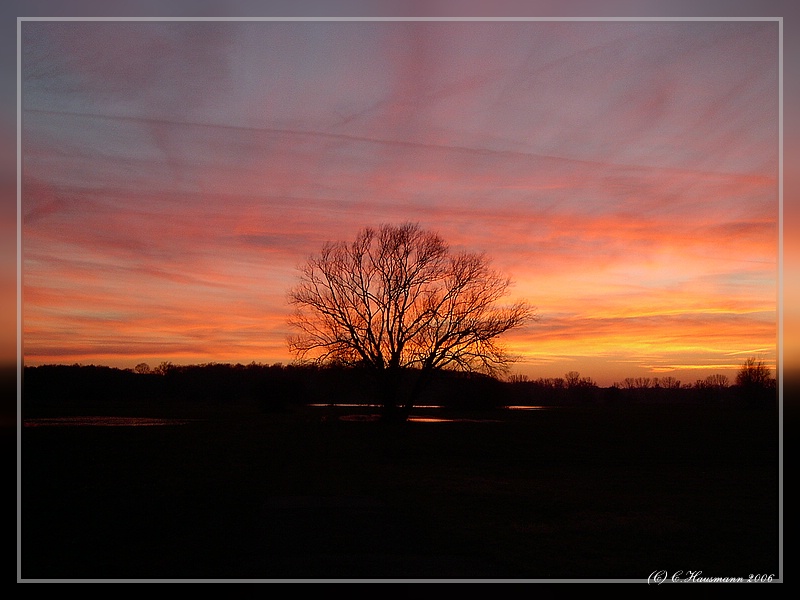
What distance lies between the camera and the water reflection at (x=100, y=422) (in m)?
24.8

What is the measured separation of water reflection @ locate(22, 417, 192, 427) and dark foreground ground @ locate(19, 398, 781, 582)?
307 cm

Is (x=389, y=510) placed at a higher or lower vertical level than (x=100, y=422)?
higher

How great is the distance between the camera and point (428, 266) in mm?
30625

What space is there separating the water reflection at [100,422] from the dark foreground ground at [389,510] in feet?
10.1

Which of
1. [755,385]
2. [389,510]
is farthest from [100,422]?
[755,385]

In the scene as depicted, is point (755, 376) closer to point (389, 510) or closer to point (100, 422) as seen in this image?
point (389, 510)

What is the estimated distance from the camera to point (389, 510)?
10.8m

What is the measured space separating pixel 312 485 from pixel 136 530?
13.4 feet

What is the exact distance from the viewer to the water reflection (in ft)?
81.2

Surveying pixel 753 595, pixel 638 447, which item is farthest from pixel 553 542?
pixel 638 447

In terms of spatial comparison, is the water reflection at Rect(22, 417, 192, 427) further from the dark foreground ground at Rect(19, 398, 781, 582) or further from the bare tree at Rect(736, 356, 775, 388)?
the bare tree at Rect(736, 356, 775, 388)

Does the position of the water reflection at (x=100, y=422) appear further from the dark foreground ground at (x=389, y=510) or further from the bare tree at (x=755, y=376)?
the bare tree at (x=755, y=376)

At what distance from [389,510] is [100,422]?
19.1 m
